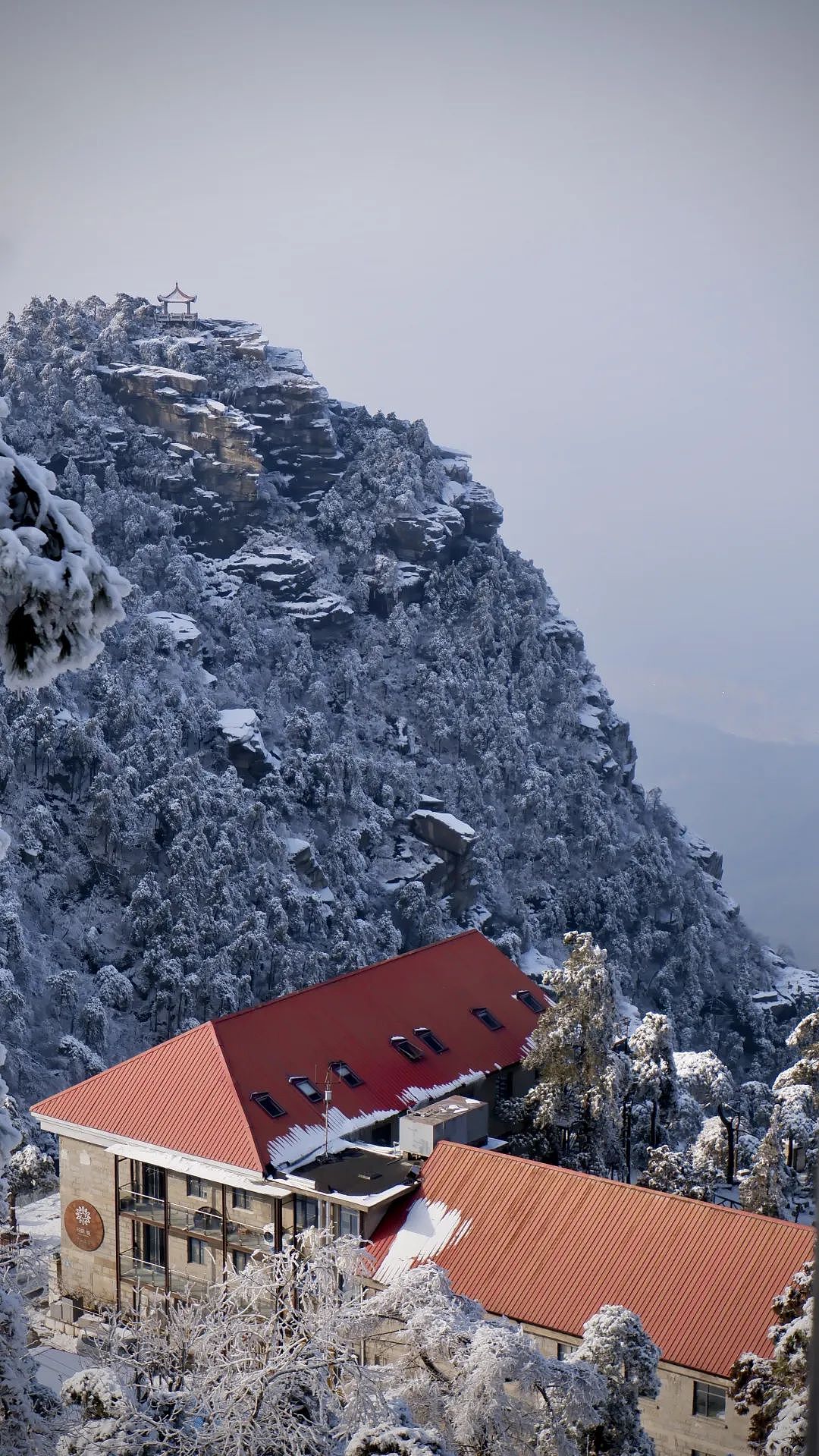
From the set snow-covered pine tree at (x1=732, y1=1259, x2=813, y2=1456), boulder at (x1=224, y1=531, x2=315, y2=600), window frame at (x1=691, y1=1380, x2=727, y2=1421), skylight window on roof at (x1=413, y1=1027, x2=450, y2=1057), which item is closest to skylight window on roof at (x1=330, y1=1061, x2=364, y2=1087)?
skylight window on roof at (x1=413, y1=1027, x2=450, y2=1057)

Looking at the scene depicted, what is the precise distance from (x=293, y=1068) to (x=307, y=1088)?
66 centimetres

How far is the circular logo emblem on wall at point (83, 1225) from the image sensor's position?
33281mm

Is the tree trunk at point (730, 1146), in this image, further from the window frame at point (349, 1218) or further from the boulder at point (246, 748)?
the boulder at point (246, 748)

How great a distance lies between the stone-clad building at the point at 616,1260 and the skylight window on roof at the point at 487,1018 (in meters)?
9.79

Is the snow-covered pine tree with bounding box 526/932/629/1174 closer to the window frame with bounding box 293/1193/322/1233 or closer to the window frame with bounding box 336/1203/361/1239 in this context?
the window frame with bounding box 293/1193/322/1233

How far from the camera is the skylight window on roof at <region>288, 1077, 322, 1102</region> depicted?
3353cm

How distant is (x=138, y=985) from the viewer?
76.1 metres

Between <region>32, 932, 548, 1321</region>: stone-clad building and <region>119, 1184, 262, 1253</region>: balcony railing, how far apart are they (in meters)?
0.03

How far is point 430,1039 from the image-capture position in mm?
37344

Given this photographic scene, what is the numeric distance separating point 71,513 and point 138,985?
6984 centimetres

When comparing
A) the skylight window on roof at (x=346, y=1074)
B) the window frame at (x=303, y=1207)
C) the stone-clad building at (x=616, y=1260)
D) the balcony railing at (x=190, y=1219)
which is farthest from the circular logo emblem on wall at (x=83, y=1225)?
the stone-clad building at (x=616, y=1260)

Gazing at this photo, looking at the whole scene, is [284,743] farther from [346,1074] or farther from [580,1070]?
[346,1074]

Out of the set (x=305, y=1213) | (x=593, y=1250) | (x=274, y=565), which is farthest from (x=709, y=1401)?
(x=274, y=565)

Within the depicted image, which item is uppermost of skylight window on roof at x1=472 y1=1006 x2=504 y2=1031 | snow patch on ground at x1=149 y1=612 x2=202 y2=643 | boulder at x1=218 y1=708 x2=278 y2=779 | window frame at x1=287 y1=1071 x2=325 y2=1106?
snow patch on ground at x1=149 y1=612 x2=202 y2=643
